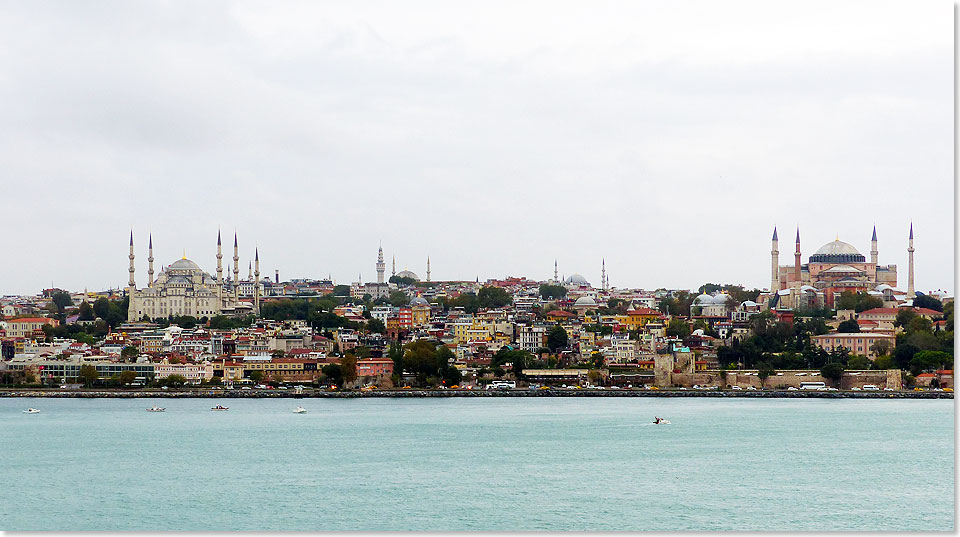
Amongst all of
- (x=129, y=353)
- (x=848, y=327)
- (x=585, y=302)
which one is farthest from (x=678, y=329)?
(x=129, y=353)

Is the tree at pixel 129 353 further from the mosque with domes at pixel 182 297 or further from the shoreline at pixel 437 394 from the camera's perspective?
the mosque with domes at pixel 182 297

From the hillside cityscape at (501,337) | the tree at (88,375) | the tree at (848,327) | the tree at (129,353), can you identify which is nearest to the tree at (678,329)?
the hillside cityscape at (501,337)

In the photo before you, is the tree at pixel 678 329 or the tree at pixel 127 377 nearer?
the tree at pixel 127 377

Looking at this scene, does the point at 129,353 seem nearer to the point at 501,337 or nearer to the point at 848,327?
the point at 501,337

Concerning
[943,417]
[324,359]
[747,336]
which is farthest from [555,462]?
[747,336]

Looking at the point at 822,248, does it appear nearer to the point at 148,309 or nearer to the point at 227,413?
the point at 148,309

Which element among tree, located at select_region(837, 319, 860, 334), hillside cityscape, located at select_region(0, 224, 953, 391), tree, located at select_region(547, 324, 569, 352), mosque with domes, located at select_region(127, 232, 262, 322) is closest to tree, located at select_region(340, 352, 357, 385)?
hillside cityscape, located at select_region(0, 224, 953, 391)
